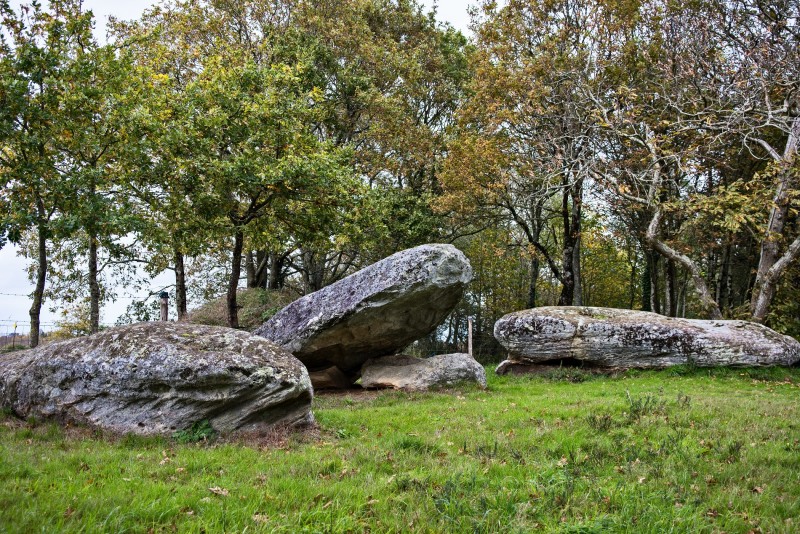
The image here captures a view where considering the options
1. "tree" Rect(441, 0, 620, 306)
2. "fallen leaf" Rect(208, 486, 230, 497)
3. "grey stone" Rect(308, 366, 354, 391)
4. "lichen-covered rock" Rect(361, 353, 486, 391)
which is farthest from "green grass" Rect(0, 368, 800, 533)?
"tree" Rect(441, 0, 620, 306)

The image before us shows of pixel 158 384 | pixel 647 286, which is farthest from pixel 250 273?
pixel 647 286

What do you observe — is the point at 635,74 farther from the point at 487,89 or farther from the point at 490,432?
the point at 490,432

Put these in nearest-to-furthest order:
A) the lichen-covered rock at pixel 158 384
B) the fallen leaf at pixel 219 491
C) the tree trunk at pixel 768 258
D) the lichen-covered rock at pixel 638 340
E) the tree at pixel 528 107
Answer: the fallen leaf at pixel 219 491 → the lichen-covered rock at pixel 158 384 → the lichen-covered rock at pixel 638 340 → the tree trunk at pixel 768 258 → the tree at pixel 528 107

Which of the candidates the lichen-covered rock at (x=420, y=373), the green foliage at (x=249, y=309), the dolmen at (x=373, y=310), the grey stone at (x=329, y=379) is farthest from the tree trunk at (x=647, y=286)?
the grey stone at (x=329, y=379)

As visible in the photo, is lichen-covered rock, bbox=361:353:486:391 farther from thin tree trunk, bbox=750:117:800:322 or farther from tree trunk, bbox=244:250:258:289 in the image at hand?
tree trunk, bbox=244:250:258:289

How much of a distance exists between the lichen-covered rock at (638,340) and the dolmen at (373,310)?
4.64 m

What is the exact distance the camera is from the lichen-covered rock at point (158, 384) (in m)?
8.58

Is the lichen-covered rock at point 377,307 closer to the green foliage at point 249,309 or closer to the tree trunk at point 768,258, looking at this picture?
the green foliage at point 249,309

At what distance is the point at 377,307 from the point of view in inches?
564

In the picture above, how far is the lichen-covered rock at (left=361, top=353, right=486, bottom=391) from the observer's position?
1512 centimetres

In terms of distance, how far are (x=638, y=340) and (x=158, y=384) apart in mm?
15750

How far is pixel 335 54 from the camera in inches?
1133

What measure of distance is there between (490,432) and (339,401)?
18.4ft

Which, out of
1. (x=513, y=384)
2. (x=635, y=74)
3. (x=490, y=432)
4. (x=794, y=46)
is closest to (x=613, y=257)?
(x=635, y=74)
